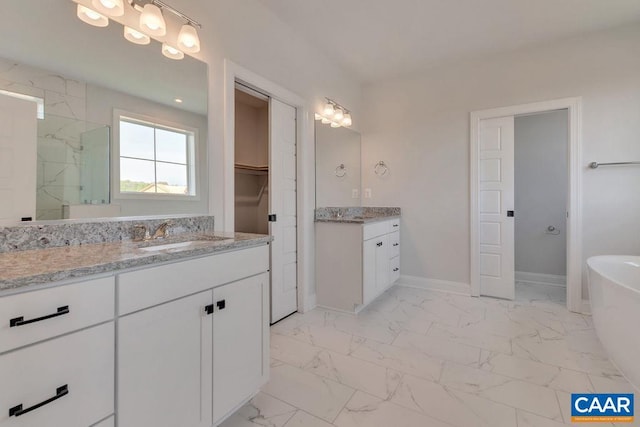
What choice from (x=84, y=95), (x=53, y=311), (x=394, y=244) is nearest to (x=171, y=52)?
(x=84, y=95)

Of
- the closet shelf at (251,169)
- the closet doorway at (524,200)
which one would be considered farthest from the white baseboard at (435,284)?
the closet shelf at (251,169)

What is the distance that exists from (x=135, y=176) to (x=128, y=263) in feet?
2.51

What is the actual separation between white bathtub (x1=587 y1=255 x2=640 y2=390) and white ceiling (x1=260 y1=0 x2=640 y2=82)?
6.85ft

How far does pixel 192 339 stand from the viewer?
1.12 metres

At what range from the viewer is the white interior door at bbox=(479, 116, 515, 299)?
302cm

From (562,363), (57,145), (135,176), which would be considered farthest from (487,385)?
(57,145)

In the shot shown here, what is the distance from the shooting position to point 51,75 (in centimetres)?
121

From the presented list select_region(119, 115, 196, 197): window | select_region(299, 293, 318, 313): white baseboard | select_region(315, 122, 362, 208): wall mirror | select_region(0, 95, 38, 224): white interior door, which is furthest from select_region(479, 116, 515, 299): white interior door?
select_region(0, 95, 38, 224): white interior door

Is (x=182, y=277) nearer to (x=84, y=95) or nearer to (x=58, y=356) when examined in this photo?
(x=58, y=356)

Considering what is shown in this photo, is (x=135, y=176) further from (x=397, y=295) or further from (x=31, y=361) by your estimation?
(x=397, y=295)

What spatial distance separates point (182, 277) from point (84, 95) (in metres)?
0.98

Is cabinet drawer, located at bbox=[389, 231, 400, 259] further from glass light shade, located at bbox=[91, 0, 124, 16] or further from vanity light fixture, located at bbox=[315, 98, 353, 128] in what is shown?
glass light shade, located at bbox=[91, 0, 124, 16]

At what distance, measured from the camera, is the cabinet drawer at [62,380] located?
707 mm
